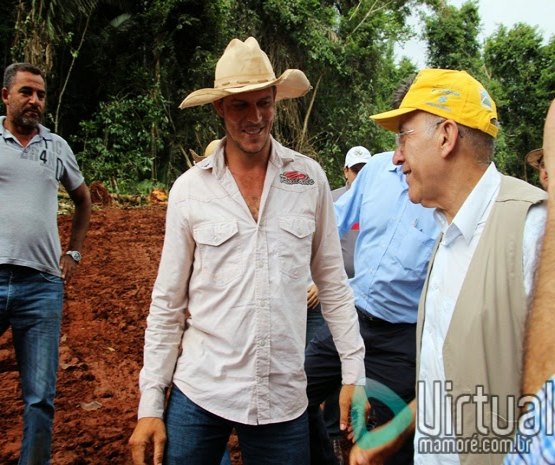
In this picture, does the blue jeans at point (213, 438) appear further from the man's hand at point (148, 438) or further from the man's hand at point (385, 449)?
the man's hand at point (385, 449)

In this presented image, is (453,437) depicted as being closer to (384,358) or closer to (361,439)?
(361,439)

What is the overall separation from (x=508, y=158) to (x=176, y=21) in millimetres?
14392

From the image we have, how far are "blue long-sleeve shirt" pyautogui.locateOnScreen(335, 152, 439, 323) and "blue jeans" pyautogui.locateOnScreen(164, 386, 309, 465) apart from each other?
1180 mm

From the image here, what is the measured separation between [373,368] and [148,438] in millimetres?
1582

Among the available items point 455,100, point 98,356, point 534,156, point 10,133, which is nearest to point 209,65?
point 98,356

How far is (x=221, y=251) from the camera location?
6.92ft

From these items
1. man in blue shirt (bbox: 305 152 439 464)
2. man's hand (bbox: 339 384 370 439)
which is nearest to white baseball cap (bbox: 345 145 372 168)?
man in blue shirt (bbox: 305 152 439 464)

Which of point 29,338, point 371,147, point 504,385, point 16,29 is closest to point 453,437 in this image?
point 504,385

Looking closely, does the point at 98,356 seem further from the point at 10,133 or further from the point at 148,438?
the point at 148,438

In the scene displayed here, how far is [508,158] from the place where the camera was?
2261cm

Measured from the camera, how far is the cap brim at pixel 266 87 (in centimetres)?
224

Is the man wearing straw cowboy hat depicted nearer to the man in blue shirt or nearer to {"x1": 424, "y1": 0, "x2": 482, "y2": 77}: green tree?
the man in blue shirt

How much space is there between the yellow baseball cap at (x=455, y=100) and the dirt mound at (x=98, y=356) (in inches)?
106

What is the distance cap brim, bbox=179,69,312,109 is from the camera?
2238 mm
